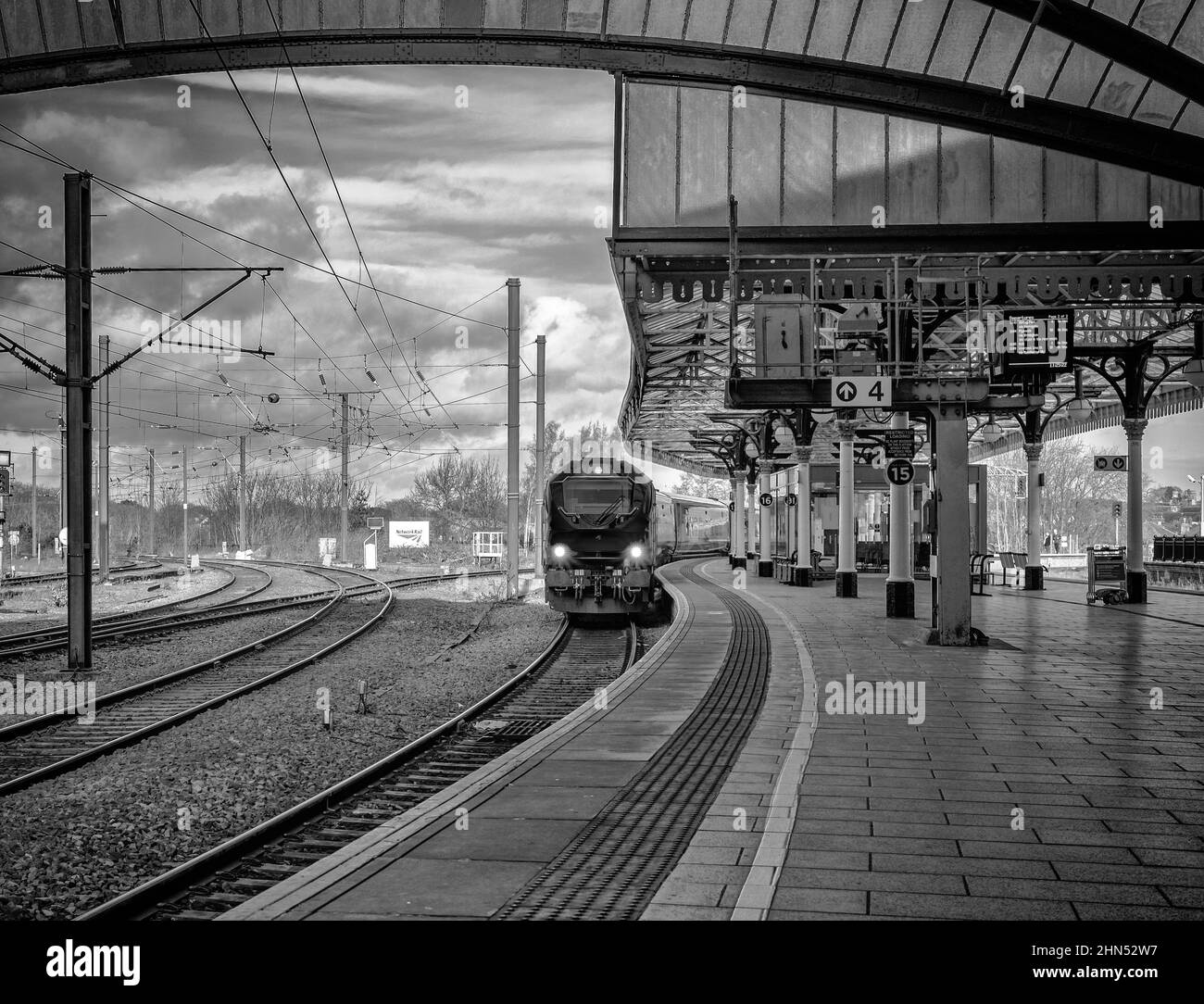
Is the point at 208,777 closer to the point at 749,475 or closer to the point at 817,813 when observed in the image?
the point at 817,813

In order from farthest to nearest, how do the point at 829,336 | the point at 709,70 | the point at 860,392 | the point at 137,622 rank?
1. the point at 137,622
2. the point at 829,336
3. the point at 709,70
4. the point at 860,392

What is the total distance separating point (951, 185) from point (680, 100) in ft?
15.1

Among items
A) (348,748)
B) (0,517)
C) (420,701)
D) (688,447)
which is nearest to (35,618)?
(0,517)

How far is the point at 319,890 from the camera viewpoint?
483 cm

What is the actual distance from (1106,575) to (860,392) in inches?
469

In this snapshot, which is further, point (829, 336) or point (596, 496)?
point (596, 496)

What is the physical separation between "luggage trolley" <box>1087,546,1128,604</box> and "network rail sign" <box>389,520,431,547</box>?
4478 centimetres

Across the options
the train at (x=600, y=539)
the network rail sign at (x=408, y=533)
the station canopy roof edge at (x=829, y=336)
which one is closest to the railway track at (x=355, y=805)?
the station canopy roof edge at (x=829, y=336)

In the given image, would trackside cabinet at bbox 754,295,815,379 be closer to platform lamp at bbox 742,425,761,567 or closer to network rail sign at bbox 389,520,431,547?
platform lamp at bbox 742,425,761,567

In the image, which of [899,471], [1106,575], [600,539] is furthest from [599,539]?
[1106,575]

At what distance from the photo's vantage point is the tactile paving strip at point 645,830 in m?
4.81

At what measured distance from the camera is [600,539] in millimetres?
22844

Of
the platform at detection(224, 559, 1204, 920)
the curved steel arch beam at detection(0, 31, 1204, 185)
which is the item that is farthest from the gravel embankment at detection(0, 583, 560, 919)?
the curved steel arch beam at detection(0, 31, 1204, 185)
